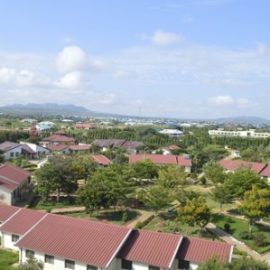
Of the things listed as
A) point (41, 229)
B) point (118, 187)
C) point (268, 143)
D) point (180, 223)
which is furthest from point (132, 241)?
point (268, 143)

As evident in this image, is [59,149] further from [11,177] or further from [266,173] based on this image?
[266,173]

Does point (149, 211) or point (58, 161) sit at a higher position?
point (58, 161)

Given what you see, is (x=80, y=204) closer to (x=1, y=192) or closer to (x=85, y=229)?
(x=1, y=192)

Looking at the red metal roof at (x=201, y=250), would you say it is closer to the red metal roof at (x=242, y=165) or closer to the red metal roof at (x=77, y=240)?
the red metal roof at (x=77, y=240)

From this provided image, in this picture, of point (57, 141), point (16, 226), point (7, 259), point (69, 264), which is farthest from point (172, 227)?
point (57, 141)

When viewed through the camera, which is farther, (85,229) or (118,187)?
(118,187)
